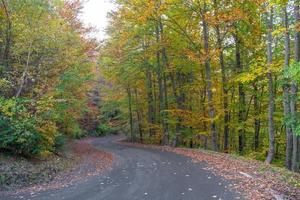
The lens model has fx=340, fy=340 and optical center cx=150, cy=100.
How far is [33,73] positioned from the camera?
15742 mm

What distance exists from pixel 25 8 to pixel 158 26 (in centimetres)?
1104

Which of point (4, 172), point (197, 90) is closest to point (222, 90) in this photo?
point (197, 90)

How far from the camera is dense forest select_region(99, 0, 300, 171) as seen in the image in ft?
53.3

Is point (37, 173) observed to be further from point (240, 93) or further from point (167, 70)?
point (240, 93)

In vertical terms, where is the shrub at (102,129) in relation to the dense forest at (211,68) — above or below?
below

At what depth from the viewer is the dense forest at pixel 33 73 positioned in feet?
41.6

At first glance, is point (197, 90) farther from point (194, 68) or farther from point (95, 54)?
point (95, 54)

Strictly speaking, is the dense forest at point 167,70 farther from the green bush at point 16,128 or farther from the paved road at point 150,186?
the paved road at point 150,186

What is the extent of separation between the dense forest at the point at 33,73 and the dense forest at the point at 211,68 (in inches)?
228

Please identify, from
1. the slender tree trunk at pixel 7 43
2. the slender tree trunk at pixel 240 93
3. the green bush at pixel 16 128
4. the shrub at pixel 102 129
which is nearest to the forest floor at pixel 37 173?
the green bush at pixel 16 128

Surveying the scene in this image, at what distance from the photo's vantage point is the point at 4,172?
10.9m

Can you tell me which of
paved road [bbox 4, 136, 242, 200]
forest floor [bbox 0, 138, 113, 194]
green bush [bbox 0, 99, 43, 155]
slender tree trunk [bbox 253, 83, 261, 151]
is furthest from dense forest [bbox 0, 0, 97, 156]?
slender tree trunk [bbox 253, 83, 261, 151]

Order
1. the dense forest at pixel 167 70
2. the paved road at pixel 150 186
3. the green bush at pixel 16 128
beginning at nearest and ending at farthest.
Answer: the paved road at pixel 150 186
the green bush at pixel 16 128
the dense forest at pixel 167 70

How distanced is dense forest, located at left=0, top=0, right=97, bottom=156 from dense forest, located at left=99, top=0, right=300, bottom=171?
19.0ft
